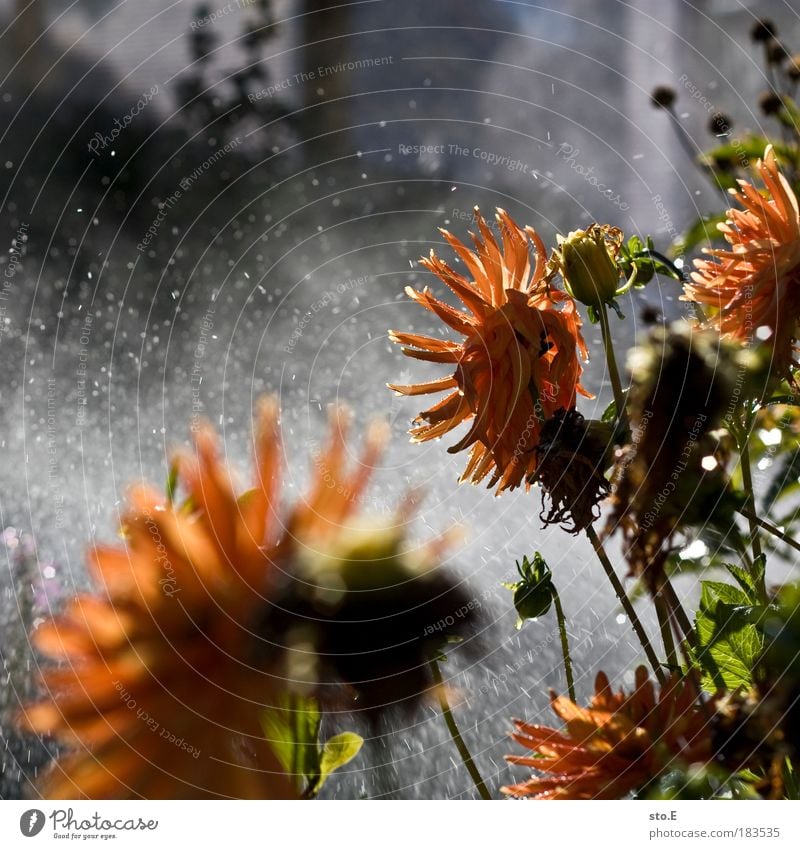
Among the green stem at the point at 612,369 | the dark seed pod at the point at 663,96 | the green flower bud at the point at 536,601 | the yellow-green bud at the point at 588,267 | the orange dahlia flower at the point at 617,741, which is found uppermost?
the dark seed pod at the point at 663,96

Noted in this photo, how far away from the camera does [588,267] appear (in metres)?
0.24

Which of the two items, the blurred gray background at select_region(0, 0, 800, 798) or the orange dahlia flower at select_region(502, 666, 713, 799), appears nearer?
the orange dahlia flower at select_region(502, 666, 713, 799)

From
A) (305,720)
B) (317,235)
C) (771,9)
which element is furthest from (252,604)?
(771,9)

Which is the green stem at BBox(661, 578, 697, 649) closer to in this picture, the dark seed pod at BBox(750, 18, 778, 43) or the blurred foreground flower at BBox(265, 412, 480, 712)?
the blurred foreground flower at BBox(265, 412, 480, 712)

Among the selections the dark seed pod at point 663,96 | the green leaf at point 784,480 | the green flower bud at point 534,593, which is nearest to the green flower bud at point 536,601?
the green flower bud at point 534,593

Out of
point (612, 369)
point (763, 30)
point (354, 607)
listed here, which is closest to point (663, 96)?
point (763, 30)

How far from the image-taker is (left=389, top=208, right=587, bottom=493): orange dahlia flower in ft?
0.82

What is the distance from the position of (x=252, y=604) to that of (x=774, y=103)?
30 cm

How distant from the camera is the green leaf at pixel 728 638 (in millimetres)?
233

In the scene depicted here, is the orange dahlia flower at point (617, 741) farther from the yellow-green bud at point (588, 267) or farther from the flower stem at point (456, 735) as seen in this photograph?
the yellow-green bud at point (588, 267)

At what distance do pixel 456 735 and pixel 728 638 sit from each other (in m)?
0.09

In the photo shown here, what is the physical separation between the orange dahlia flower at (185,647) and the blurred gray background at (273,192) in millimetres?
86

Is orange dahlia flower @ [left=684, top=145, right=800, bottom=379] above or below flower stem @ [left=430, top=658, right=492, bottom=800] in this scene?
above

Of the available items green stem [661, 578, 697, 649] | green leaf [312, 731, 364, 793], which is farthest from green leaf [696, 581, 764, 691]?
green leaf [312, 731, 364, 793]
